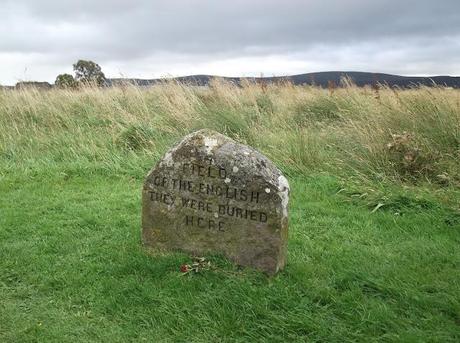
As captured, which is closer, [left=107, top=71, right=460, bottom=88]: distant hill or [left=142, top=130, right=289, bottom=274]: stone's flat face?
[left=142, top=130, right=289, bottom=274]: stone's flat face

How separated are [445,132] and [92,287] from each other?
512 centimetres

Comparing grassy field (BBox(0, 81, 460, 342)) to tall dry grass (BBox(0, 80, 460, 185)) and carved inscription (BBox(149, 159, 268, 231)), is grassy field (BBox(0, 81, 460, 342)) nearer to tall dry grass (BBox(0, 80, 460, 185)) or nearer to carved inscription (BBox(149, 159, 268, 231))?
tall dry grass (BBox(0, 80, 460, 185))

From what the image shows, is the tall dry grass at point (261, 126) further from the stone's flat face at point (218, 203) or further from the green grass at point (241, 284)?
the stone's flat face at point (218, 203)

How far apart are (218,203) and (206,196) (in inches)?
4.7

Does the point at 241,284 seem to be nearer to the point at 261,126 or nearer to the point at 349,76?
the point at 261,126

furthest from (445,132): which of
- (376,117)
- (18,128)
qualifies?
(18,128)

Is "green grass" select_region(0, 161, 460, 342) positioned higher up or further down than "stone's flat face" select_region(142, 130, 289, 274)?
further down

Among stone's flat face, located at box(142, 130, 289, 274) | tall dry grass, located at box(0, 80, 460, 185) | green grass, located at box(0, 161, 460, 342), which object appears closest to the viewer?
green grass, located at box(0, 161, 460, 342)

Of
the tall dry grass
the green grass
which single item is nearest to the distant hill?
the tall dry grass

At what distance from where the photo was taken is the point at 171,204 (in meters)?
4.00

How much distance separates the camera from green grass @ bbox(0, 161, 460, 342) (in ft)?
10.1

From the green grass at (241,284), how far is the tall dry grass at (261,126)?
4.26ft

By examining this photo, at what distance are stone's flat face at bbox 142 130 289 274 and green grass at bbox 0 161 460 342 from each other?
17 cm

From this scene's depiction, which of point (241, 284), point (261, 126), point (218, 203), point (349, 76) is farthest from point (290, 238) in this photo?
point (349, 76)
